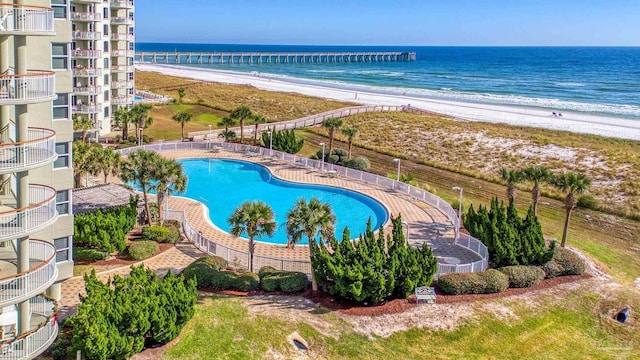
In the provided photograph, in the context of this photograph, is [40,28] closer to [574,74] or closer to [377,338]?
[377,338]

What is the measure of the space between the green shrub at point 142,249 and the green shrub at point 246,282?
5735 millimetres

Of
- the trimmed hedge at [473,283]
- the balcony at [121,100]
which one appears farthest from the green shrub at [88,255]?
the balcony at [121,100]

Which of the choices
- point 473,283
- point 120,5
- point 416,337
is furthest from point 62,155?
point 120,5

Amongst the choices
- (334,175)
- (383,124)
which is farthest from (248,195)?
(383,124)

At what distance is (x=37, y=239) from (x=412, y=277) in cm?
1342

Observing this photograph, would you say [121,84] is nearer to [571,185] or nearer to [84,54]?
[84,54]

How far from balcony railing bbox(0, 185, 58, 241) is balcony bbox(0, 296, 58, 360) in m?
2.80

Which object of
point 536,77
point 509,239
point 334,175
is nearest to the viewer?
point 509,239

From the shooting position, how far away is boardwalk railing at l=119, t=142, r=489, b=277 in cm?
2538

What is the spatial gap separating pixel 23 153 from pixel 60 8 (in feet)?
21.7

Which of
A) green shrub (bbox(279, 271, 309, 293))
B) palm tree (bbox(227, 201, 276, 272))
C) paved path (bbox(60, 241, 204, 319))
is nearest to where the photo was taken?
paved path (bbox(60, 241, 204, 319))

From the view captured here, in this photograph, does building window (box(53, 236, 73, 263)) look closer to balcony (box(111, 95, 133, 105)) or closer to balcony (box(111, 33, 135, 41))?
balcony (box(111, 95, 133, 105))

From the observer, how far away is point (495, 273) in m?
24.8

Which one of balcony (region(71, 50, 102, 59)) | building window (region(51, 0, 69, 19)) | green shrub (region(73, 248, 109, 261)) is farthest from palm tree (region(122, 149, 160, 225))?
balcony (region(71, 50, 102, 59))
